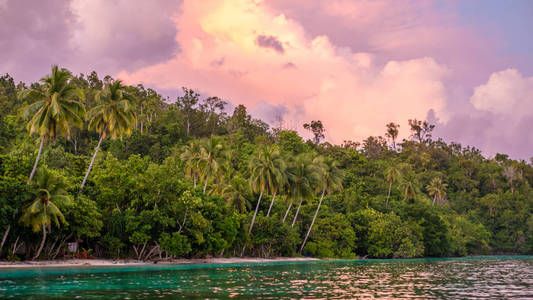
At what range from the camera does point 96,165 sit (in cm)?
4772

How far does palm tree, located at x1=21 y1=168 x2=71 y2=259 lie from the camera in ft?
119

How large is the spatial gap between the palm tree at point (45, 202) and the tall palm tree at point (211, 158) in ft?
A: 78.0

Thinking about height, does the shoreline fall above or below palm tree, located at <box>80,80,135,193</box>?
below

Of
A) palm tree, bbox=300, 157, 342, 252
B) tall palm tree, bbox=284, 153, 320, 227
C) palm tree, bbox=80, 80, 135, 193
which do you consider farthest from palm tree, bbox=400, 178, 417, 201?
palm tree, bbox=80, 80, 135, 193

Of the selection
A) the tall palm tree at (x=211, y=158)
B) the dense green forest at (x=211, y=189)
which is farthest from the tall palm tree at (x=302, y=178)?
the tall palm tree at (x=211, y=158)

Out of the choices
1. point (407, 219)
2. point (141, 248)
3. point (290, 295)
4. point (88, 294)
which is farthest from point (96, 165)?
point (407, 219)

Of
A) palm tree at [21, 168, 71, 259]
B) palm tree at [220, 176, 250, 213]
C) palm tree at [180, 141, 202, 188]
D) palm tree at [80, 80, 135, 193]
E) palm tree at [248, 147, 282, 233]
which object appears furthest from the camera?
palm tree at [220, 176, 250, 213]

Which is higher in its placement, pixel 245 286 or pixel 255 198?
pixel 255 198

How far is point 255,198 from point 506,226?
70599 millimetres

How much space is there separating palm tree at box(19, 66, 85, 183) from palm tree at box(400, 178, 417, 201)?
71.7 m

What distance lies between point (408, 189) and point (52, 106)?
74810 millimetres

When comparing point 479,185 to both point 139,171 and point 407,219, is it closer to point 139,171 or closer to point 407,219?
point 407,219

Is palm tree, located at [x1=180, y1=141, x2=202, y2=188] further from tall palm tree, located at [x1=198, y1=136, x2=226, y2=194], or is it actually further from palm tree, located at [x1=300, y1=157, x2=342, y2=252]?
palm tree, located at [x1=300, y1=157, x2=342, y2=252]

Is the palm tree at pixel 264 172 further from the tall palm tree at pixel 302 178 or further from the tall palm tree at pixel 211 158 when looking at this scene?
the tall palm tree at pixel 211 158
